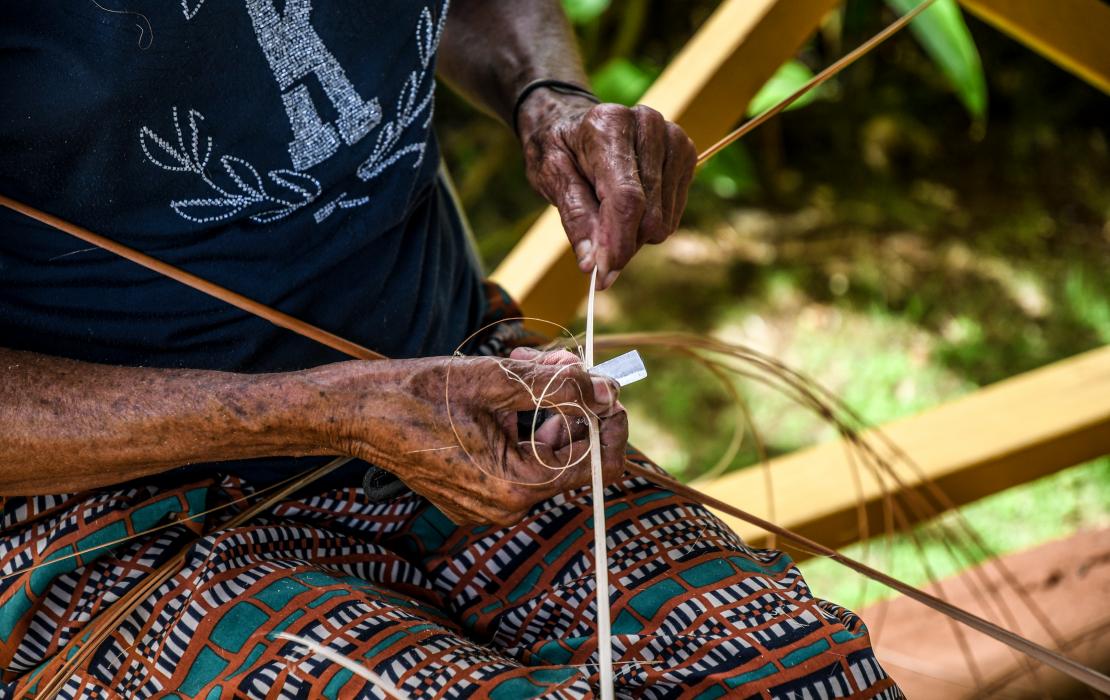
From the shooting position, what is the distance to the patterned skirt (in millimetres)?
791

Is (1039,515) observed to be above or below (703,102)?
below

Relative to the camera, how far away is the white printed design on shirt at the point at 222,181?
0.86m

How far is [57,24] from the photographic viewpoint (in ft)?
2.57

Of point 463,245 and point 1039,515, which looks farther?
point 1039,515

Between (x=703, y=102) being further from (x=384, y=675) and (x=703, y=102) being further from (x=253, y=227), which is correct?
(x=384, y=675)

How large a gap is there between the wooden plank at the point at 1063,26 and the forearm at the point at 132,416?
51.0 inches

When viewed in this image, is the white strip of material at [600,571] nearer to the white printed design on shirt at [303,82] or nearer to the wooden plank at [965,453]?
the white printed design on shirt at [303,82]


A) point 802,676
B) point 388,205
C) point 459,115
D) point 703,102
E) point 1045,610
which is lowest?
point 802,676

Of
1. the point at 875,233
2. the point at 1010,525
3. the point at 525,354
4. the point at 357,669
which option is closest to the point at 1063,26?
the point at 1010,525

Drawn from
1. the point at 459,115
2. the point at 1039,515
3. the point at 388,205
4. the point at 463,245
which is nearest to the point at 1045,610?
the point at 1039,515

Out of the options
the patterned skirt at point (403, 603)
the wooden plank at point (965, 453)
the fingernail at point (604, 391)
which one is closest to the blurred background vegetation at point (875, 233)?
the wooden plank at point (965, 453)

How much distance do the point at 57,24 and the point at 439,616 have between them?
0.57 metres

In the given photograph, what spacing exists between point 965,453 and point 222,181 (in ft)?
3.59

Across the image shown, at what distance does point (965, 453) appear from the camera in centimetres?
149
